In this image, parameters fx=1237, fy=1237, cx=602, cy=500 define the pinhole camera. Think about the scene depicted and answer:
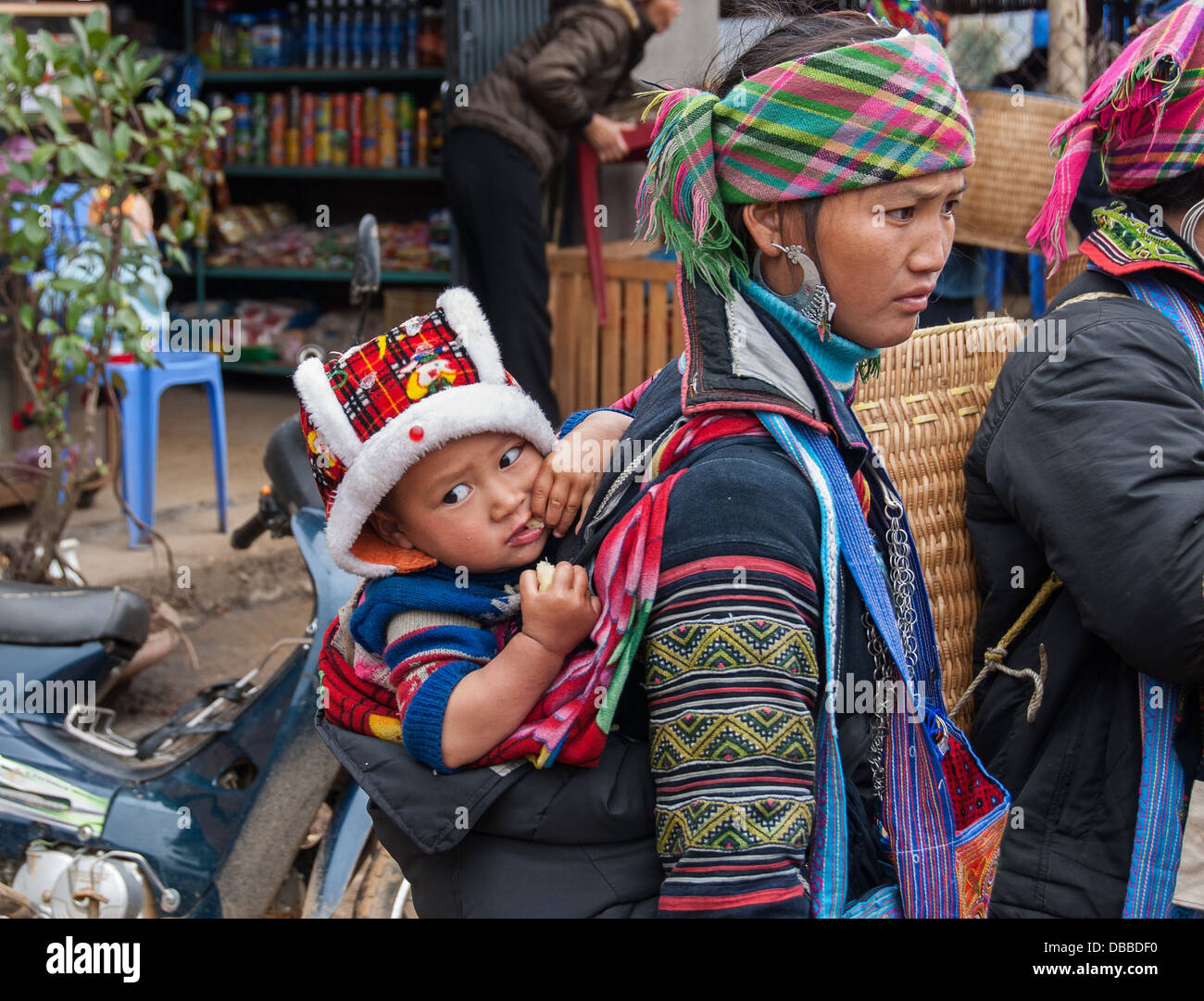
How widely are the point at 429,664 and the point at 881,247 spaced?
0.69 meters

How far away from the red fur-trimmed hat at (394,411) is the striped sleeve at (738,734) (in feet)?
1.20

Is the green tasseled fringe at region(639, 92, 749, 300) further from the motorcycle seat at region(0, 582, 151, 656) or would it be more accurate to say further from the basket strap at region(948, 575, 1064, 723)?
the motorcycle seat at region(0, 582, 151, 656)

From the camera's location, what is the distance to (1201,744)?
74.4 inches

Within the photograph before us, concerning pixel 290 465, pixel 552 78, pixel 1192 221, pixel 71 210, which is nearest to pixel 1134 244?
pixel 1192 221

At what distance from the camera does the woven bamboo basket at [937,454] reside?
6.79 ft

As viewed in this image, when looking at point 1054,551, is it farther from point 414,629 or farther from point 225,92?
point 225,92

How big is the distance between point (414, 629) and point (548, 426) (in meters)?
0.35

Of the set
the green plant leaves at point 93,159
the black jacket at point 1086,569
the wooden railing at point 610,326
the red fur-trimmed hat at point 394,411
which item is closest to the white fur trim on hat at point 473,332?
the red fur-trimmed hat at point 394,411

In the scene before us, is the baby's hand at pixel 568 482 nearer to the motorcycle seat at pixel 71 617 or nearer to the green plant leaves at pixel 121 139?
the motorcycle seat at pixel 71 617

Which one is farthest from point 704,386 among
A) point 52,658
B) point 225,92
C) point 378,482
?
point 225,92

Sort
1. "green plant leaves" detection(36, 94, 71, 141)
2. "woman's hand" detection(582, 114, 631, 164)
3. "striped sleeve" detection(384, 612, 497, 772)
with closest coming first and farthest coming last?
1. "striped sleeve" detection(384, 612, 497, 772)
2. "green plant leaves" detection(36, 94, 71, 141)
3. "woman's hand" detection(582, 114, 631, 164)

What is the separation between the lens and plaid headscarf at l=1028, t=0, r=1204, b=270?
6.61ft

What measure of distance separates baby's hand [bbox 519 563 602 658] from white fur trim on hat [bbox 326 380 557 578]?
23cm

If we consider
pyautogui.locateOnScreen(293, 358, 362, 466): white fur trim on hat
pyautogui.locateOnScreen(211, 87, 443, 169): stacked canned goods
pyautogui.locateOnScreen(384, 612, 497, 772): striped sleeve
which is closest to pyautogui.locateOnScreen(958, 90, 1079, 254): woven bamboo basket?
pyautogui.locateOnScreen(293, 358, 362, 466): white fur trim on hat
